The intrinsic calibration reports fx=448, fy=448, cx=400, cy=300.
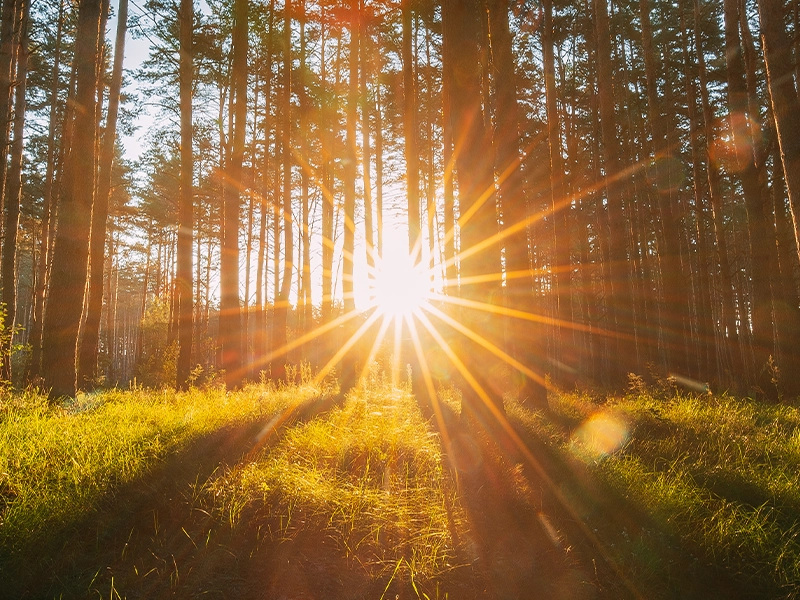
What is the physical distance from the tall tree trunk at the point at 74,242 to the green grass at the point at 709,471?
22.4ft

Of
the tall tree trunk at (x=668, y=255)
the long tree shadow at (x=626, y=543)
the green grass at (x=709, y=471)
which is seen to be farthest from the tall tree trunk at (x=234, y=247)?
the tall tree trunk at (x=668, y=255)

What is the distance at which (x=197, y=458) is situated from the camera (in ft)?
13.1

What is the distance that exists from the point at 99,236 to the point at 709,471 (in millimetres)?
11977

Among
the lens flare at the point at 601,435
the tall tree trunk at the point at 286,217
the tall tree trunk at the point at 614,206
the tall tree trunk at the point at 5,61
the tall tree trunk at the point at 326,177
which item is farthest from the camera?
the tall tree trunk at the point at 326,177

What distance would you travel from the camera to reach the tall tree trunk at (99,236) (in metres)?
9.47

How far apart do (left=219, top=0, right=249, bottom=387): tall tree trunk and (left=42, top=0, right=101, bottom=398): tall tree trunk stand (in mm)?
3052

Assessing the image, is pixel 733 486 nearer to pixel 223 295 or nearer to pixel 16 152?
pixel 223 295

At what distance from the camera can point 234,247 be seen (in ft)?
33.1

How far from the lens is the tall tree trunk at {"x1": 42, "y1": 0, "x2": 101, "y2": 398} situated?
6777 millimetres

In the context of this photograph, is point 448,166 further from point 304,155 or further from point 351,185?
point 304,155

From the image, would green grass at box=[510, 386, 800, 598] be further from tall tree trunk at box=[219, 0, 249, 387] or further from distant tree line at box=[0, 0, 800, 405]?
tall tree trunk at box=[219, 0, 249, 387]

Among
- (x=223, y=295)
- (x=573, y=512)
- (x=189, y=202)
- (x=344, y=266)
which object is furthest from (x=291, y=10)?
(x=573, y=512)

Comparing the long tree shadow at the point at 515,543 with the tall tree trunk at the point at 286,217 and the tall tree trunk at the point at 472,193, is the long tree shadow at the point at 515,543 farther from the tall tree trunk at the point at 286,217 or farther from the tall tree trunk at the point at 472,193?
the tall tree trunk at the point at 286,217

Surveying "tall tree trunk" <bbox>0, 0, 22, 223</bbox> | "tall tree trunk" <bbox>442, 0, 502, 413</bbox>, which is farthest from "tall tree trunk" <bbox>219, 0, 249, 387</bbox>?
"tall tree trunk" <bbox>442, 0, 502, 413</bbox>
